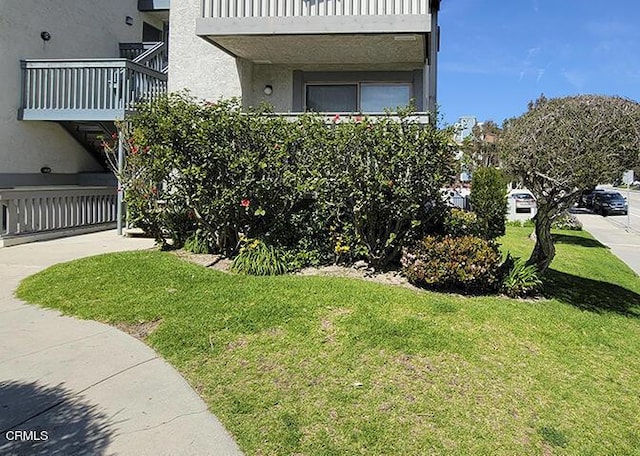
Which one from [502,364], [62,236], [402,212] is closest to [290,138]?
[402,212]

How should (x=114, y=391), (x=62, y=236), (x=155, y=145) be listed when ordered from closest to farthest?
(x=114, y=391) → (x=155, y=145) → (x=62, y=236)

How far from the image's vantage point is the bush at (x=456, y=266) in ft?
22.5

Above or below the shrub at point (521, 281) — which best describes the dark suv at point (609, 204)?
above

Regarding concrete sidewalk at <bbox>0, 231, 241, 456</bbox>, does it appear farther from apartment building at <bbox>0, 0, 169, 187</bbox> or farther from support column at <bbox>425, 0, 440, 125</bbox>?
support column at <bbox>425, 0, 440, 125</bbox>

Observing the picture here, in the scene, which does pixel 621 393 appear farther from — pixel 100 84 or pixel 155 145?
pixel 100 84

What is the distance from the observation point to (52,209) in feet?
38.9

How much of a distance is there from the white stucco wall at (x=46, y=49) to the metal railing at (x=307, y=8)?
5979 mm

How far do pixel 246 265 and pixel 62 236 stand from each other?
261 inches

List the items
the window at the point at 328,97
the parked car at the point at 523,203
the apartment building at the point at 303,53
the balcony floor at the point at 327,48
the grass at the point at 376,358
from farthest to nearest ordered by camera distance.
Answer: the parked car at the point at 523,203, the window at the point at 328,97, the balcony floor at the point at 327,48, the apartment building at the point at 303,53, the grass at the point at 376,358

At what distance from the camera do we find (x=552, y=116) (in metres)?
6.79

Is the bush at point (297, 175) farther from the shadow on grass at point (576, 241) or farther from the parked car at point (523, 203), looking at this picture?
the parked car at point (523, 203)

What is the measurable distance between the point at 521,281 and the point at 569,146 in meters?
1.97

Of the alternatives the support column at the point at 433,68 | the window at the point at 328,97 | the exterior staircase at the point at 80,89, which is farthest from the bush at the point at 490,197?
the exterior staircase at the point at 80,89

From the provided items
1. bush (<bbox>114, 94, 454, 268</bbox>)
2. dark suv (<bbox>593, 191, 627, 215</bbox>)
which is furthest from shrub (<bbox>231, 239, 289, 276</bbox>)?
dark suv (<bbox>593, 191, 627, 215</bbox>)
